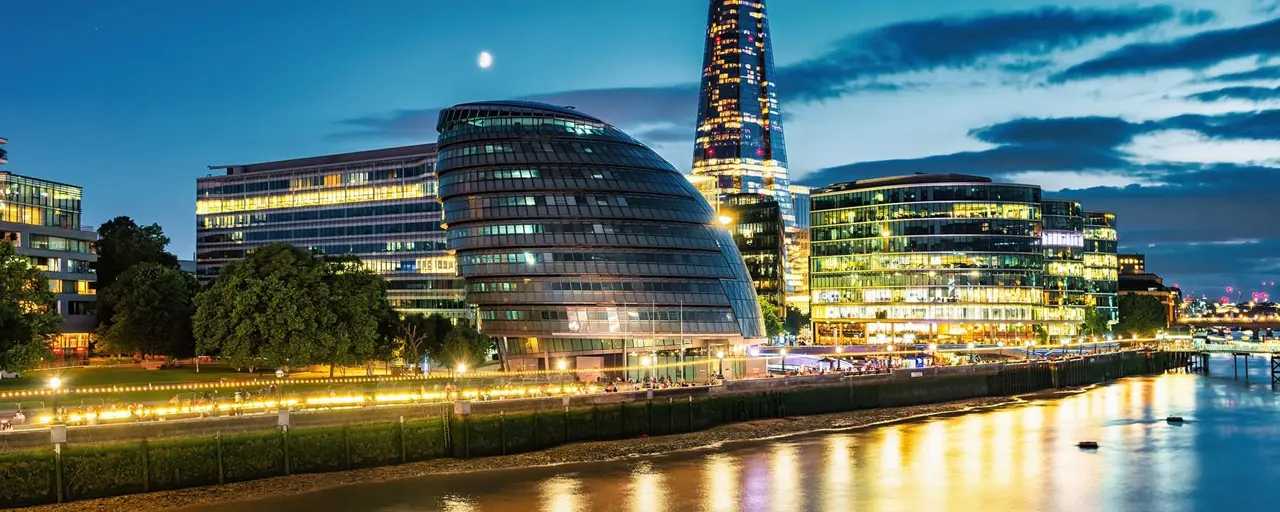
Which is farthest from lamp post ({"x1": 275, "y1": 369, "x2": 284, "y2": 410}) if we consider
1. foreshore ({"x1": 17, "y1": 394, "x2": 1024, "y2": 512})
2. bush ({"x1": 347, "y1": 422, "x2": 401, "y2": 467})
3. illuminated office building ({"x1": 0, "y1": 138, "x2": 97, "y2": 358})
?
illuminated office building ({"x1": 0, "y1": 138, "x2": 97, "y2": 358})

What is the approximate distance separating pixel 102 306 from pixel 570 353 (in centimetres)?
4689

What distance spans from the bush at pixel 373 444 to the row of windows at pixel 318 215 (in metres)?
86.1

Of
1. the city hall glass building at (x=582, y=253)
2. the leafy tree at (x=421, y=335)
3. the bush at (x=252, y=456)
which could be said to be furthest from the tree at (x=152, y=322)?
the bush at (x=252, y=456)

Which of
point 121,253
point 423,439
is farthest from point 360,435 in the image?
point 121,253

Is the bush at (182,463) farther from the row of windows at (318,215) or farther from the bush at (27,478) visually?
the row of windows at (318,215)

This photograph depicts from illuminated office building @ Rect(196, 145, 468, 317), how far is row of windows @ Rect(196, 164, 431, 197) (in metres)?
0.13

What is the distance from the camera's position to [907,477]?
203 feet

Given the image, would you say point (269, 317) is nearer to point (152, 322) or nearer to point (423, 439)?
point (152, 322)

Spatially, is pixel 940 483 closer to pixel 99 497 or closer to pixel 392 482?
pixel 392 482

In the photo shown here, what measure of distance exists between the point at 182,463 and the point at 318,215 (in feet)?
352

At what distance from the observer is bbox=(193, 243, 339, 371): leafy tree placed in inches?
3435

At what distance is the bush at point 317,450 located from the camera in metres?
58.9

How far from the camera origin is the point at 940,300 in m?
200

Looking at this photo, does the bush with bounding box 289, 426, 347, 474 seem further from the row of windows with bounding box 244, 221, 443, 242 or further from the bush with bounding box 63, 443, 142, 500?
the row of windows with bounding box 244, 221, 443, 242
